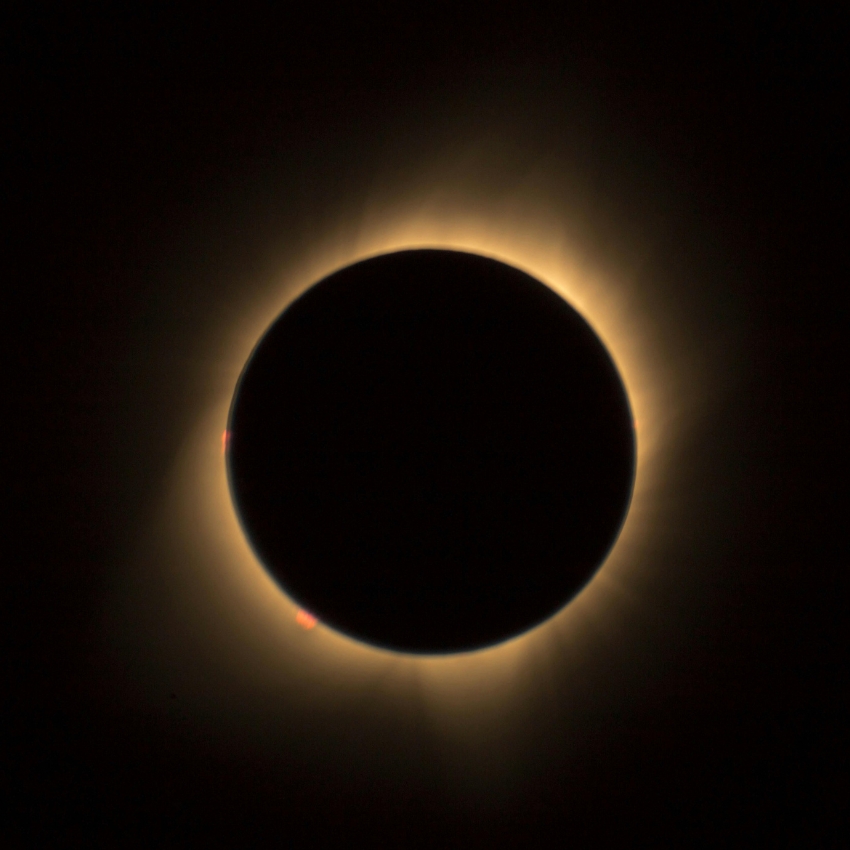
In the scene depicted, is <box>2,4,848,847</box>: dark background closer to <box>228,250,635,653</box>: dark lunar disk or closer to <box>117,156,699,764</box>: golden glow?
<box>117,156,699,764</box>: golden glow

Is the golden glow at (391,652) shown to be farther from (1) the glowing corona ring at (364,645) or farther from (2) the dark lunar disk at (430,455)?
(2) the dark lunar disk at (430,455)

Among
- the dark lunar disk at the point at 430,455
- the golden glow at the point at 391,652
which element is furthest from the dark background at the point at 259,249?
the dark lunar disk at the point at 430,455

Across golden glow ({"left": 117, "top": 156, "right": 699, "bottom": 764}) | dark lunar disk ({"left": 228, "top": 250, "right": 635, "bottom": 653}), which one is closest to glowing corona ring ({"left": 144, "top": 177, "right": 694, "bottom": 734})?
golden glow ({"left": 117, "top": 156, "right": 699, "bottom": 764})

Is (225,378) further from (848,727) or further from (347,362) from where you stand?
(848,727)

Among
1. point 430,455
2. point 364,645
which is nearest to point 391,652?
point 364,645

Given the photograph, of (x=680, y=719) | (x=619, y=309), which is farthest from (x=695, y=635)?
(x=619, y=309)

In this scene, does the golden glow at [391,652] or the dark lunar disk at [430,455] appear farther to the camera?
the golden glow at [391,652]
